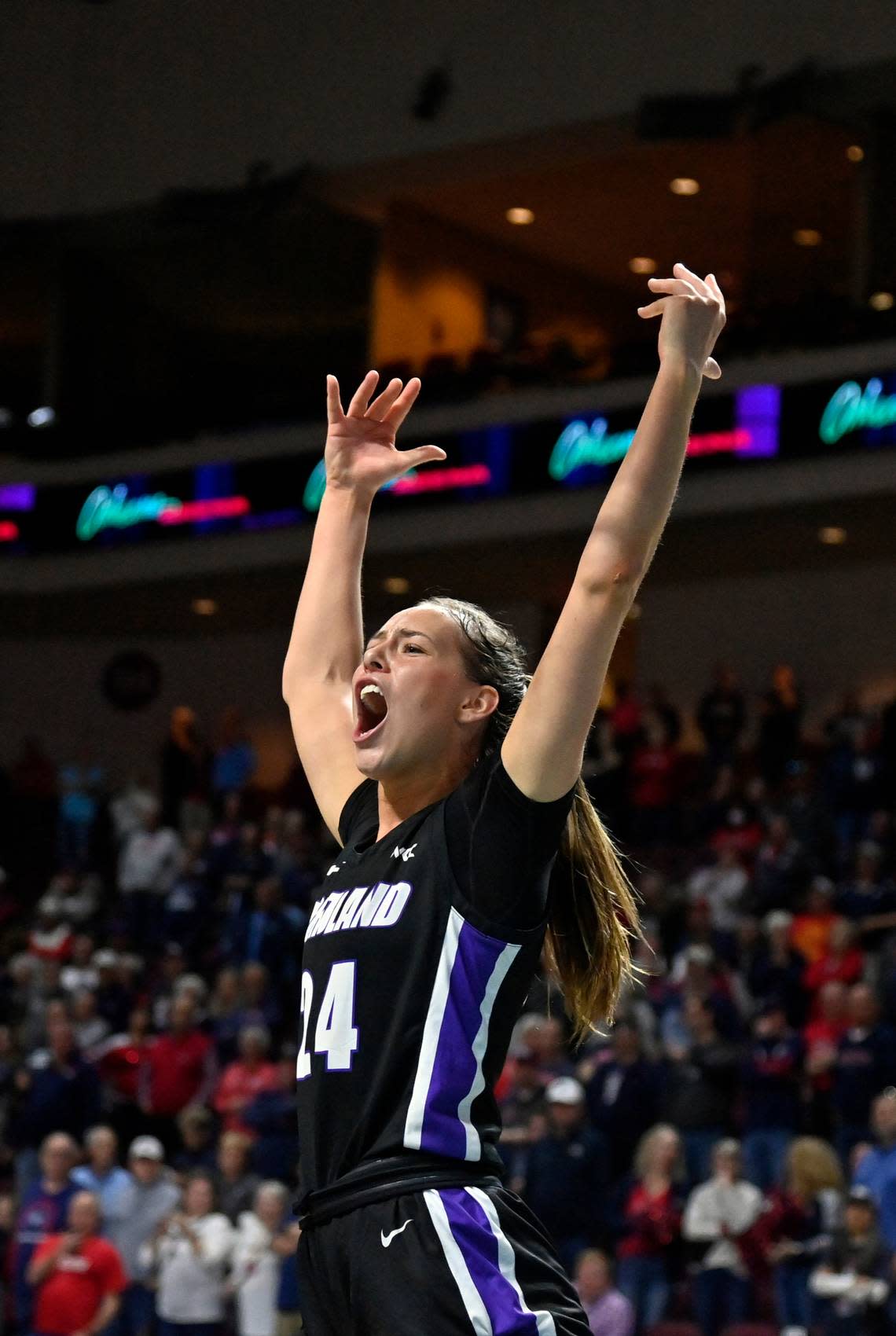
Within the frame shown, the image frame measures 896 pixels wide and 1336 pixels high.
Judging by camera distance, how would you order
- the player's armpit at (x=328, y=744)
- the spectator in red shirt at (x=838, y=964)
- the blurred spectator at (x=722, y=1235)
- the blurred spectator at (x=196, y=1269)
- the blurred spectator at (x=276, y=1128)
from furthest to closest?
1. the spectator in red shirt at (x=838, y=964)
2. the blurred spectator at (x=276, y=1128)
3. the blurred spectator at (x=196, y=1269)
4. the blurred spectator at (x=722, y=1235)
5. the player's armpit at (x=328, y=744)

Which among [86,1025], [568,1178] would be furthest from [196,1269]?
[86,1025]

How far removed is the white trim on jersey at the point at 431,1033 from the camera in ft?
10.8

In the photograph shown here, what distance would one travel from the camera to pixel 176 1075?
52.0ft

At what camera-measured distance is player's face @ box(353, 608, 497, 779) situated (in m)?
3.56

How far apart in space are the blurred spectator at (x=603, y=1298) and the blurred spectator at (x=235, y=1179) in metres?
2.46

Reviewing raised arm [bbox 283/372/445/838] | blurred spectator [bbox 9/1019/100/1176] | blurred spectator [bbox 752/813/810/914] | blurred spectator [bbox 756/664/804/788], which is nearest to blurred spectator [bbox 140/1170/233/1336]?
blurred spectator [bbox 9/1019/100/1176]

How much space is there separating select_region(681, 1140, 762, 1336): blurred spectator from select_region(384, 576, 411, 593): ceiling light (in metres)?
13.3

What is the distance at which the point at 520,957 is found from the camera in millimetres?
3412

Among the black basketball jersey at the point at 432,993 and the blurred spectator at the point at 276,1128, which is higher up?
the black basketball jersey at the point at 432,993

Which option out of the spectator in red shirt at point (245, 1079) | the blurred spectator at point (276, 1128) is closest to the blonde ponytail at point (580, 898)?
the blurred spectator at point (276, 1128)

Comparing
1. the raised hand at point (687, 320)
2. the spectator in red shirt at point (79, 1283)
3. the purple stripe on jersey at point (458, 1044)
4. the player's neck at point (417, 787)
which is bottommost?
the spectator in red shirt at point (79, 1283)

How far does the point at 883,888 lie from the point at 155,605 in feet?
43.3

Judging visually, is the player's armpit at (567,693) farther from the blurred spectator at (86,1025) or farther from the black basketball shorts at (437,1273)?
the blurred spectator at (86,1025)

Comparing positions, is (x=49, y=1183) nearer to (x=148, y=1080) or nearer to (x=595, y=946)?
(x=148, y=1080)
